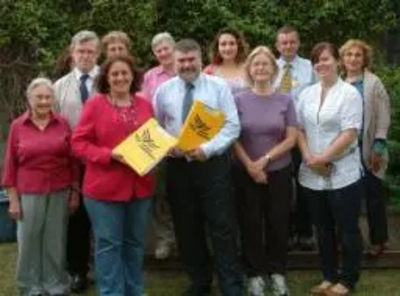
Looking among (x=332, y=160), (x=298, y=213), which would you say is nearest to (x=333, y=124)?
(x=332, y=160)

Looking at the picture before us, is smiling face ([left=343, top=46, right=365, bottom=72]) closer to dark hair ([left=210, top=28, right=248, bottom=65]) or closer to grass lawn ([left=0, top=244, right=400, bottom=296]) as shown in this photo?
dark hair ([left=210, top=28, right=248, bottom=65])

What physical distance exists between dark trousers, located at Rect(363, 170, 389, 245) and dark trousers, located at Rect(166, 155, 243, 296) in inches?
57.1

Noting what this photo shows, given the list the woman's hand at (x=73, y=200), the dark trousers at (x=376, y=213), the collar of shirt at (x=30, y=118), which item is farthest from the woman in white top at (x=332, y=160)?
→ the collar of shirt at (x=30, y=118)

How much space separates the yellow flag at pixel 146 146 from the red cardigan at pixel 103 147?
0.08 metres

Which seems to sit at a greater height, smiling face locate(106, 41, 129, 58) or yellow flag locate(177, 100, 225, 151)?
smiling face locate(106, 41, 129, 58)

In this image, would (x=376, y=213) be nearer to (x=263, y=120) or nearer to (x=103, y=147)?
(x=263, y=120)

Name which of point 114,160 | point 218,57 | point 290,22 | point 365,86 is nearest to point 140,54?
point 290,22

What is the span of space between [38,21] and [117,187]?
4384 millimetres

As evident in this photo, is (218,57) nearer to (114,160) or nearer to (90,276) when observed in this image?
(114,160)

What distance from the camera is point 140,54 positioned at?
9367 mm

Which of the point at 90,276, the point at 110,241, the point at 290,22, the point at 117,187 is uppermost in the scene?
the point at 290,22

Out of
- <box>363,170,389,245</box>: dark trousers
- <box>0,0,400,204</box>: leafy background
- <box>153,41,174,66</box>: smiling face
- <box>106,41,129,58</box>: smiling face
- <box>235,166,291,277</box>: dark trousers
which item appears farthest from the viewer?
<box>0,0,400,204</box>: leafy background

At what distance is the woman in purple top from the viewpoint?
6004mm

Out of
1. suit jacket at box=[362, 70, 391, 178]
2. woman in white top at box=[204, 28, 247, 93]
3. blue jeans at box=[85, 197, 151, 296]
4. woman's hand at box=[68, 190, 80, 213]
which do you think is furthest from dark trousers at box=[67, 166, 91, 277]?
suit jacket at box=[362, 70, 391, 178]
